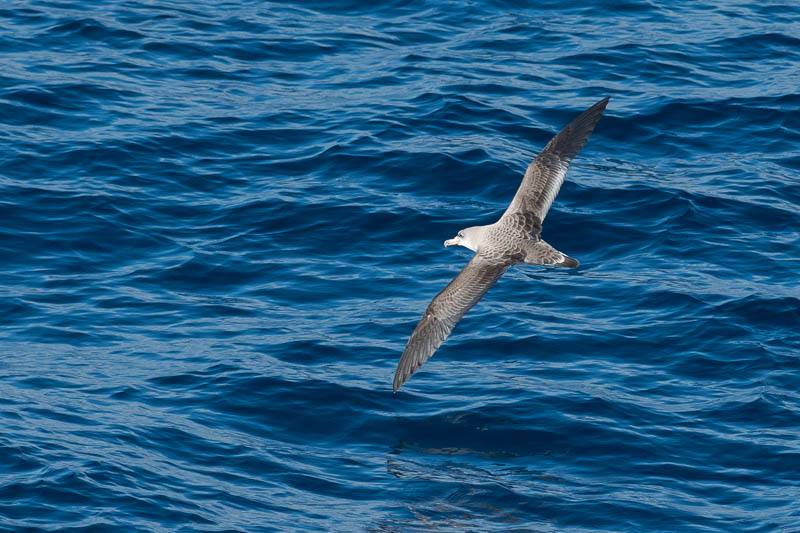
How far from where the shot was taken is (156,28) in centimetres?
2008

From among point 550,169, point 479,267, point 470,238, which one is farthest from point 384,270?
point 479,267

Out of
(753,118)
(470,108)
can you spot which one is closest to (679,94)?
(753,118)

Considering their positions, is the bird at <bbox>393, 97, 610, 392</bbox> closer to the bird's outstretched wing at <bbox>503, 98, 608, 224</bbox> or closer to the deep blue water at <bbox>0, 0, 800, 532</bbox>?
the bird's outstretched wing at <bbox>503, 98, 608, 224</bbox>

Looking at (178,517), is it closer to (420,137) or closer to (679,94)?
(420,137)

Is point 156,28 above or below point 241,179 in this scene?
above

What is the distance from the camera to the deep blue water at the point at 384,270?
416 inches

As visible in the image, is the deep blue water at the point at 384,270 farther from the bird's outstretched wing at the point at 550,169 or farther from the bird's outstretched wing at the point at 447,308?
the bird's outstretched wing at the point at 550,169

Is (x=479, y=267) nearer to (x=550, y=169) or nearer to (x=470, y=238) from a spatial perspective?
(x=470, y=238)

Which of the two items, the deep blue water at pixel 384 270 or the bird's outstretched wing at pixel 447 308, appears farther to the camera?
the bird's outstretched wing at pixel 447 308

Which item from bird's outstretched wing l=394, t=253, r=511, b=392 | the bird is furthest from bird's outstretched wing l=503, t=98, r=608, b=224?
bird's outstretched wing l=394, t=253, r=511, b=392

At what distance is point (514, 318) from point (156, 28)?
382 inches

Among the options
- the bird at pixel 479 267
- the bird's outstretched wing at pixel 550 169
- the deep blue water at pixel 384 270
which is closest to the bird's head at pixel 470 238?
the bird at pixel 479 267

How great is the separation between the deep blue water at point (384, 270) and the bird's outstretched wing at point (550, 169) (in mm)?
1457

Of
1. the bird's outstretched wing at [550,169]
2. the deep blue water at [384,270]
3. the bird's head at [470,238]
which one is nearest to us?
the deep blue water at [384,270]
